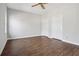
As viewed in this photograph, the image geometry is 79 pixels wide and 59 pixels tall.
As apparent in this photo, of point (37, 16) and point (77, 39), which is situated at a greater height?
point (37, 16)

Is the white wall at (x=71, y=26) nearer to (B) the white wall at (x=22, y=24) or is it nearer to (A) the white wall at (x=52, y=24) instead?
(A) the white wall at (x=52, y=24)

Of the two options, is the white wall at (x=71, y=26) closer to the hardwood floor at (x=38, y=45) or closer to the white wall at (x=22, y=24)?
the hardwood floor at (x=38, y=45)

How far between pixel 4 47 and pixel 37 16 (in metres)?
0.68

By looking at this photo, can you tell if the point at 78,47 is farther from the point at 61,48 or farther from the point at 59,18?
the point at 59,18

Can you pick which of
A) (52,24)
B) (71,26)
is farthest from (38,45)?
(71,26)

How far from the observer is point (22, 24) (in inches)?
58.9

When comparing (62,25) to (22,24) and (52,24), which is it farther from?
(22,24)

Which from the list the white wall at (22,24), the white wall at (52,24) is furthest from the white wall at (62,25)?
the white wall at (22,24)

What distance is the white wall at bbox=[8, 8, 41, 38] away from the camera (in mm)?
1455

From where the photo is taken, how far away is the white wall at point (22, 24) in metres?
1.46

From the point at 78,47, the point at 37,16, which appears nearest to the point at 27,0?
the point at 37,16

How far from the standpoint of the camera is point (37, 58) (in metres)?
1.16

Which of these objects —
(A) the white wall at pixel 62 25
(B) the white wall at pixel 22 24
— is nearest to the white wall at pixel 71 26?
(A) the white wall at pixel 62 25

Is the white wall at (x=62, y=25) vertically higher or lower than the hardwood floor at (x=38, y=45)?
higher
